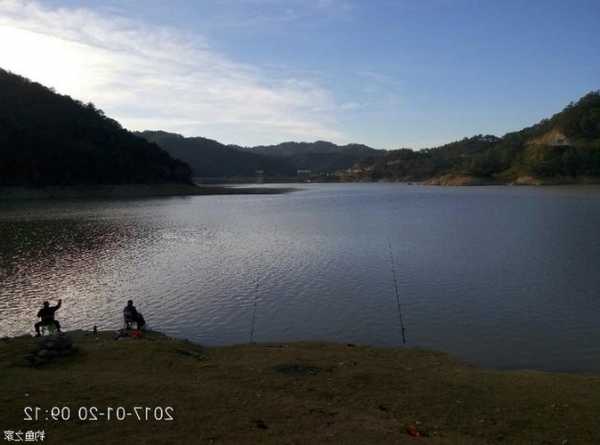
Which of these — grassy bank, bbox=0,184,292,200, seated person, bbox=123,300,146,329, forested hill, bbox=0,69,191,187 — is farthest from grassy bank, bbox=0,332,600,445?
forested hill, bbox=0,69,191,187

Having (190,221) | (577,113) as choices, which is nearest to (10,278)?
(190,221)

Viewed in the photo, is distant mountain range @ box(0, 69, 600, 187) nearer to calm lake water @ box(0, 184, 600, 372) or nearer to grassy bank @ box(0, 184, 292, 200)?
grassy bank @ box(0, 184, 292, 200)

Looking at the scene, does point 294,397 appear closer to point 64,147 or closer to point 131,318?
point 131,318

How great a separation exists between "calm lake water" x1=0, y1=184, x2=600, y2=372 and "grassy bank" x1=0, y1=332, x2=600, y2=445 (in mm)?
2904

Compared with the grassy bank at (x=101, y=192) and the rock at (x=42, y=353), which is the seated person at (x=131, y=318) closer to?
the rock at (x=42, y=353)

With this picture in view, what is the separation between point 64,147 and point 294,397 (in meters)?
120

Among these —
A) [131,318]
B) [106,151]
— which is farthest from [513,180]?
[131,318]

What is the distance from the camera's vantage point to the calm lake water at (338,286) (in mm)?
14547

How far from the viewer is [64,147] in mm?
112500

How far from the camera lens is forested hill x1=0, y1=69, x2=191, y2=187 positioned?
100250mm

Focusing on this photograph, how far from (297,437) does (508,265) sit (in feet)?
71.8

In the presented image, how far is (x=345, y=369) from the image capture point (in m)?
10.3

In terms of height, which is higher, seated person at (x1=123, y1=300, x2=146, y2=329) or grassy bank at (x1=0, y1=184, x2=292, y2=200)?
grassy bank at (x1=0, y1=184, x2=292, y2=200)

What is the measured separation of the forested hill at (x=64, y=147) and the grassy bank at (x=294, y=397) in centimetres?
10042
